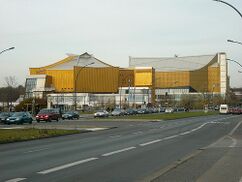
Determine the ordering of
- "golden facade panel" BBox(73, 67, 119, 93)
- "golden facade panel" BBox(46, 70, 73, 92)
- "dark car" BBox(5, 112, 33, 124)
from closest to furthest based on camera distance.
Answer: "dark car" BBox(5, 112, 33, 124) → "golden facade panel" BBox(46, 70, 73, 92) → "golden facade panel" BBox(73, 67, 119, 93)

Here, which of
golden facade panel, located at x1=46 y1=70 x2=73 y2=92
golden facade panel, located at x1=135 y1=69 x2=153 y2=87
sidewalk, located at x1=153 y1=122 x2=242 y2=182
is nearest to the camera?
sidewalk, located at x1=153 y1=122 x2=242 y2=182

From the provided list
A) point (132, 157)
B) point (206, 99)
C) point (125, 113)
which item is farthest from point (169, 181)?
point (206, 99)

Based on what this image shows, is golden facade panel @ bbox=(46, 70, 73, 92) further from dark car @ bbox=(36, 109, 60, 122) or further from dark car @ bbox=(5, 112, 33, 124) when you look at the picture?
dark car @ bbox=(5, 112, 33, 124)

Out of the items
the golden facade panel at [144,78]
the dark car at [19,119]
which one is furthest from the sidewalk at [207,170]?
the golden facade panel at [144,78]

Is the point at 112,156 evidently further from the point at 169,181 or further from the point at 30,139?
the point at 30,139

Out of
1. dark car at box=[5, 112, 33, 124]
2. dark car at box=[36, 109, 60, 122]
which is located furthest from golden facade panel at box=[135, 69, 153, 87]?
dark car at box=[5, 112, 33, 124]

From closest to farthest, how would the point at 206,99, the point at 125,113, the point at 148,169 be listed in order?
the point at 148,169 → the point at 125,113 → the point at 206,99

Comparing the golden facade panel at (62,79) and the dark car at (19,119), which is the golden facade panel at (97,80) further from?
the dark car at (19,119)

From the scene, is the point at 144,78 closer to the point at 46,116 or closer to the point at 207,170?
the point at 46,116

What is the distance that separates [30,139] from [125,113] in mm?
77577

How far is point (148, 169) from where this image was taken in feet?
47.0

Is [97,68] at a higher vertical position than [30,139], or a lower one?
higher

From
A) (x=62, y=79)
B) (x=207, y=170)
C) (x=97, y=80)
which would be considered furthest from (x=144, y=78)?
(x=207, y=170)

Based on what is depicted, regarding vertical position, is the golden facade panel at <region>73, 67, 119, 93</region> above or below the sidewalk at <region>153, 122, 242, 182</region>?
above
